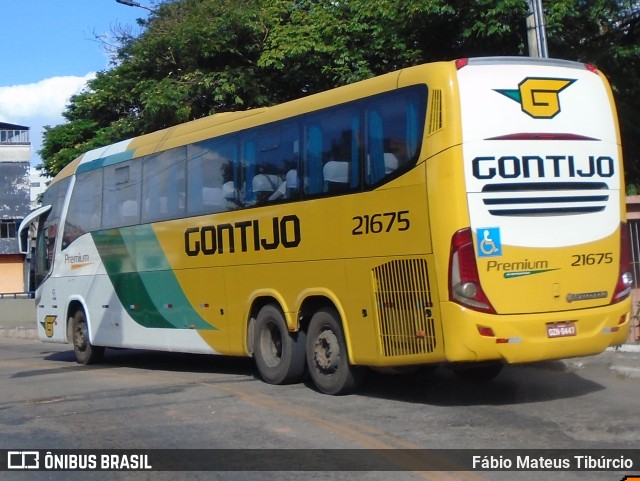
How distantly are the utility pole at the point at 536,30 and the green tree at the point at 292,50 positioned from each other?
231 centimetres

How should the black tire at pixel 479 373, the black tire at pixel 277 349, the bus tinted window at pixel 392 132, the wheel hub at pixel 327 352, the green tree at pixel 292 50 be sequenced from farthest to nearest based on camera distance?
the green tree at pixel 292 50 < the black tire at pixel 277 349 < the black tire at pixel 479 373 < the wheel hub at pixel 327 352 < the bus tinted window at pixel 392 132

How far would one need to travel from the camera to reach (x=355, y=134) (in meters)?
10.4

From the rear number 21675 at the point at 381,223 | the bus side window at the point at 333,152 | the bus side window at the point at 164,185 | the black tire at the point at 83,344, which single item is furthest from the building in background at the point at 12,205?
the rear number 21675 at the point at 381,223

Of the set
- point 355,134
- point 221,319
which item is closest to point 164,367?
point 221,319

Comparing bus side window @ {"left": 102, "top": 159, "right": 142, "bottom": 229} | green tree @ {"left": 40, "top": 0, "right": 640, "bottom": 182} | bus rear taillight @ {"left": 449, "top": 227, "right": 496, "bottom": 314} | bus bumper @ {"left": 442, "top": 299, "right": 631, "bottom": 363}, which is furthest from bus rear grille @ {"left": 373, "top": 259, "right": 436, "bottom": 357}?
green tree @ {"left": 40, "top": 0, "right": 640, "bottom": 182}

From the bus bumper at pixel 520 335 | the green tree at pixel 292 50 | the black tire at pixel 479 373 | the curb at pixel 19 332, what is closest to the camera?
the bus bumper at pixel 520 335

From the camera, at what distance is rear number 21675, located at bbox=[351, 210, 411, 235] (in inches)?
381

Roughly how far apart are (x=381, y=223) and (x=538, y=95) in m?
2.08

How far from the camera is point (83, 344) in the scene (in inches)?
661

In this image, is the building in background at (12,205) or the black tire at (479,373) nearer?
the black tire at (479,373)

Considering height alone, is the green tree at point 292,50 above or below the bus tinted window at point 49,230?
above

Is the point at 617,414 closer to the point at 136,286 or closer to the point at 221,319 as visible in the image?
the point at 221,319

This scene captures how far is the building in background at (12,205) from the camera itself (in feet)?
188

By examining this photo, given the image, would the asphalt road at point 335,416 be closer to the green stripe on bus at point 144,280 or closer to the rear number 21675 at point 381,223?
the green stripe on bus at point 144,280
